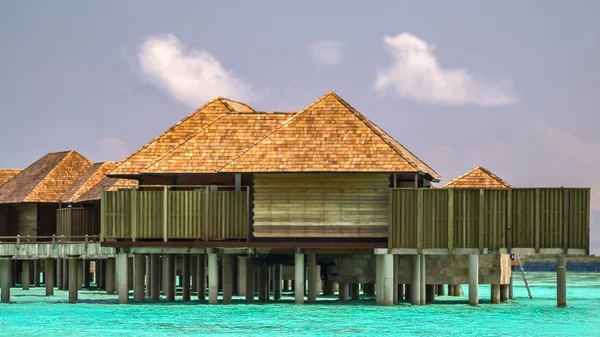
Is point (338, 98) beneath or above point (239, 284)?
above

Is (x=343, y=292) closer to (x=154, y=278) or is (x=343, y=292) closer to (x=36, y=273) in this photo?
(x=154, y=278)

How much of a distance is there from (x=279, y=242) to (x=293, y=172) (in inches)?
104

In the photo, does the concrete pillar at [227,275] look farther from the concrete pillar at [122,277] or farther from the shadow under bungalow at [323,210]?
the concrete pillar at [122,277]

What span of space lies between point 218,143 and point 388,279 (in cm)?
882

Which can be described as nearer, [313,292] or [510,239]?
[510,239]

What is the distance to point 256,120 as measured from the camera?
2254 inches

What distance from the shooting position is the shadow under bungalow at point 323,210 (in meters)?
51.3

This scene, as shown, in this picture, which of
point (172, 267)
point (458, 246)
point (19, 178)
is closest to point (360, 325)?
point (458, 246)

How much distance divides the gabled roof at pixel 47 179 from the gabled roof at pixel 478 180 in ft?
72.7

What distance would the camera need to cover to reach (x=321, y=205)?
52.3 meters

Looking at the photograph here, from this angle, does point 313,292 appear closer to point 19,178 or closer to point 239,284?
point 239,284

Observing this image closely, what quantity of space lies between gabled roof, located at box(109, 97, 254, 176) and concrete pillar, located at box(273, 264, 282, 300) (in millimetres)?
7638

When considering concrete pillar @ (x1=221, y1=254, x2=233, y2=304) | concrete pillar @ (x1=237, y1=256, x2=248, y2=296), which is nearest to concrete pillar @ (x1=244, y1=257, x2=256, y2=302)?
concrete pillar @ (x1=221, y1=254, x2=233, y2=304)

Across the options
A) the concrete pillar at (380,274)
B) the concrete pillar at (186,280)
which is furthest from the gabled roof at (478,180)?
the concrete pillar at (186,280)
